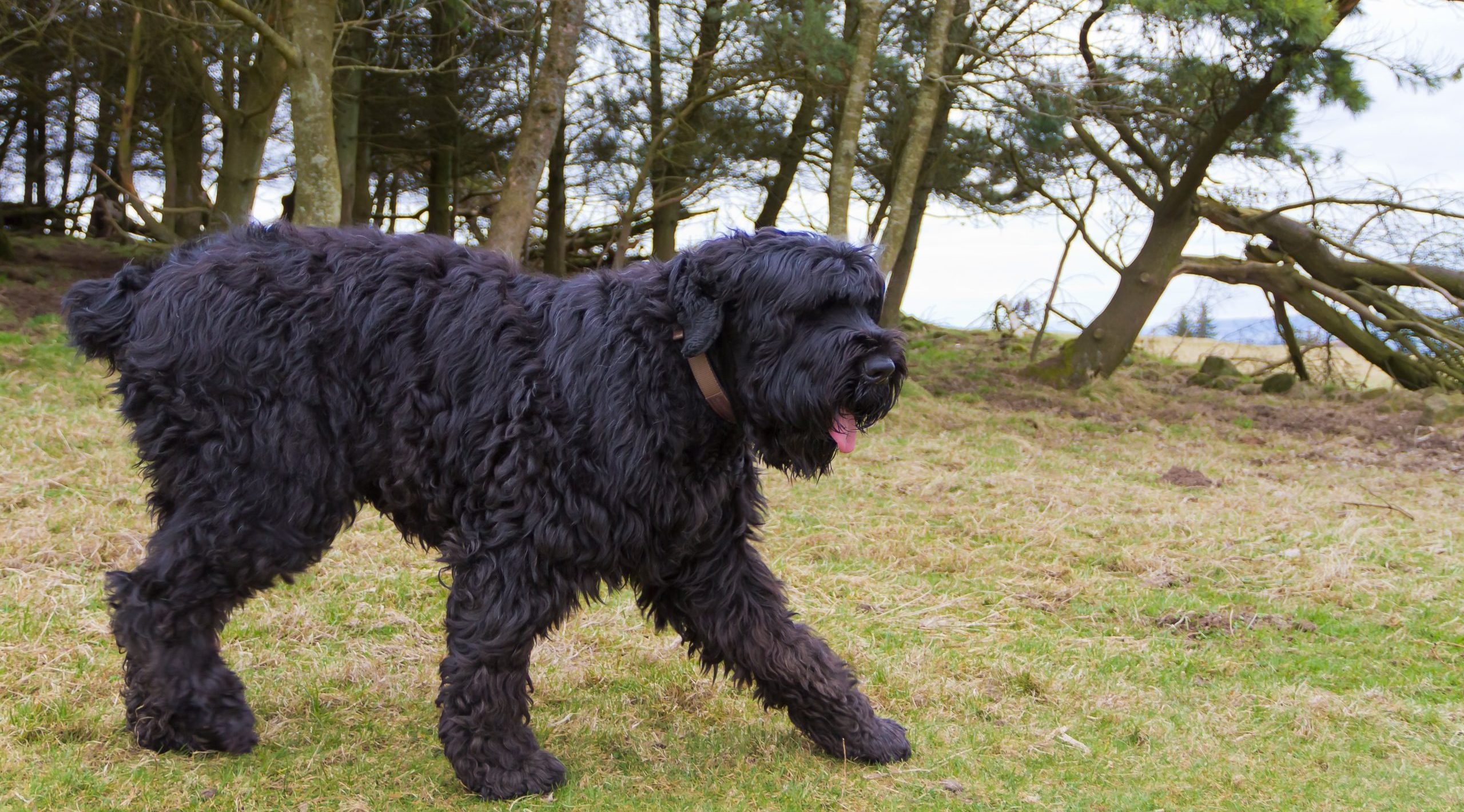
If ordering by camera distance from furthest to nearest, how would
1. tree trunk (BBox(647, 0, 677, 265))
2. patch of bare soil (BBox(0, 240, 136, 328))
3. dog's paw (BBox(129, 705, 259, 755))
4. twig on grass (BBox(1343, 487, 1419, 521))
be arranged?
tree trunk (BBox(647, 0, 677, 265)) → patch of bare soil (BBox(0, 240, 136, 328)) → twig on grass (BBox(1343, 487, 1419, 521)) → dog's paw (BBox(129, 705, 259, 755))

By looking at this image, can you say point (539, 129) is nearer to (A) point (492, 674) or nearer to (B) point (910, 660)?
(B) point (910, 660)

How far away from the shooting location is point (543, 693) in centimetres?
402

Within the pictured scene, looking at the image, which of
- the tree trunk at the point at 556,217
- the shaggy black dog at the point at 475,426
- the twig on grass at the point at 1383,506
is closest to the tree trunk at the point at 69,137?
the tree trunk at the point at 556,217

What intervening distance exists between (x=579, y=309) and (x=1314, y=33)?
30.8 ft

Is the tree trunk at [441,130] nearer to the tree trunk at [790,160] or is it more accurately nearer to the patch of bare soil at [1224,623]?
the tree trunk at [790,160]

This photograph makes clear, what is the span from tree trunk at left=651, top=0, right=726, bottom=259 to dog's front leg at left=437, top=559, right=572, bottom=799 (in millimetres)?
8527

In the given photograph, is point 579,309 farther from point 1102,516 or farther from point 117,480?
point 1102,516

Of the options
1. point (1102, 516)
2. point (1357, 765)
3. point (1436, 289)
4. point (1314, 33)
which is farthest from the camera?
point (1436, 289)

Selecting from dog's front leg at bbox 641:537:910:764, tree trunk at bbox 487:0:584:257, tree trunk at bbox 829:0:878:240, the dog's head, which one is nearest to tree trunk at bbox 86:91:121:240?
tree trunk at bbox 487:0:584:257

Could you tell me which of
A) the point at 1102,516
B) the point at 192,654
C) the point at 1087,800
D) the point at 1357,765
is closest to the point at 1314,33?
the point at 1102,516

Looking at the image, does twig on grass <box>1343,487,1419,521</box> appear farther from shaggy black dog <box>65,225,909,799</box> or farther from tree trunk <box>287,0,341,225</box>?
tree trunk <box>287,0,341,225</box>

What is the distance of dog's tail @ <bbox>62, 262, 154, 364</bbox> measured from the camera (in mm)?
3354

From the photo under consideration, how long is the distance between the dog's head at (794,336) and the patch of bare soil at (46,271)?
9037 millimetres

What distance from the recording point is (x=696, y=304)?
10.1 feet
